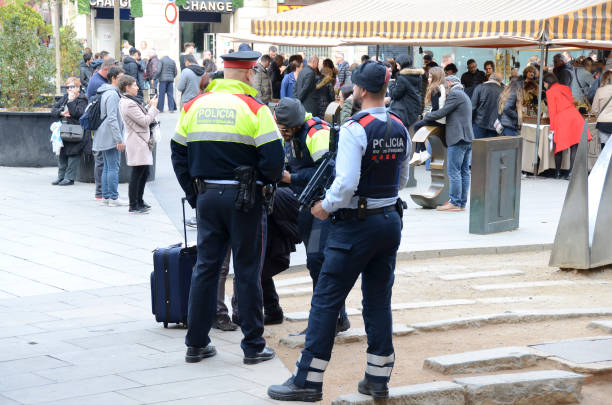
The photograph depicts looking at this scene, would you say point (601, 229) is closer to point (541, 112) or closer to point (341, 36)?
point (541, 112)

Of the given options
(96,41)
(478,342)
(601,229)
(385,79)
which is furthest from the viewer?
(96,41)

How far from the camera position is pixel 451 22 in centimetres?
1554

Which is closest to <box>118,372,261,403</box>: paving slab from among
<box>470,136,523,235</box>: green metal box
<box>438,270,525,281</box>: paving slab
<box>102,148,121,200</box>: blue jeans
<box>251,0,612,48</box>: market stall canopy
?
<box>438,270,525,281</box>: paving slab

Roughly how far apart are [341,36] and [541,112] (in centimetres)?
378

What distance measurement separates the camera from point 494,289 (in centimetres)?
793

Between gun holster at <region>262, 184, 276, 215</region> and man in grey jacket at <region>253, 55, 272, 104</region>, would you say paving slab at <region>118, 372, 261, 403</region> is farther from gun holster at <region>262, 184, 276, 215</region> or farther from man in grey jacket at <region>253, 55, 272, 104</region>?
man in grey jacket at <region>253, 55, 272, 104</region>

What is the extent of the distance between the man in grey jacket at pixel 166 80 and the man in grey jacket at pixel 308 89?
9.20 m

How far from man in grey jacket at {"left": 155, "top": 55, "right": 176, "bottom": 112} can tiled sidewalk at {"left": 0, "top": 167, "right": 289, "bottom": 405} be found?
47.4ft

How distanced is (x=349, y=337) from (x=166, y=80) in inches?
800

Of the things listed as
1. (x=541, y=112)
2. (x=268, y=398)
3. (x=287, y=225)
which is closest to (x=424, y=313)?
(x=287, y=225)

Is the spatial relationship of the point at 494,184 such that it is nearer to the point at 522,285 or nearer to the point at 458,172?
the point at 458,172

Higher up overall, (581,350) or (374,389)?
(374,389)

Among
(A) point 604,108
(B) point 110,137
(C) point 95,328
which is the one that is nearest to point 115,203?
(B) point 110,137

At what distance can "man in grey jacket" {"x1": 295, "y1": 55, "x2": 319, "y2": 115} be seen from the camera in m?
16.8
